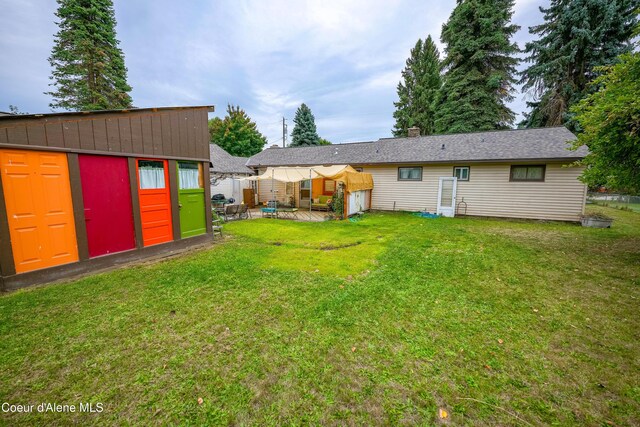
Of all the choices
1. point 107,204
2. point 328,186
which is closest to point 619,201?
point 328,186

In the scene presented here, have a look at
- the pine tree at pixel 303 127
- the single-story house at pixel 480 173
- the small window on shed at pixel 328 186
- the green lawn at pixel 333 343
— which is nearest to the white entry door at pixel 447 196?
the single-story house at pixel 480 173

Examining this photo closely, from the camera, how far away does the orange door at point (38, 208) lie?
421cm

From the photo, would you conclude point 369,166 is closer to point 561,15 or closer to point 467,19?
point 467,19

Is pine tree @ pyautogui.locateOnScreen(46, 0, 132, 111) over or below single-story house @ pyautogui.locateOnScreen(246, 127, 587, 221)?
over

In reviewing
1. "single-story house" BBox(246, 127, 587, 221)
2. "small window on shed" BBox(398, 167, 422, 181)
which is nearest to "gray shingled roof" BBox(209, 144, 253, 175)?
"single-story house" BBox(246, 127, 587, 221)

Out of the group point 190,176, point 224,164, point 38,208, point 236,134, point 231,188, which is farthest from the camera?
point 236,134

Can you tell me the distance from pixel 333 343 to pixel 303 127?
34.2 metres

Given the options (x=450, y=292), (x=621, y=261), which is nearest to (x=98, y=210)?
(x=450, y=292)

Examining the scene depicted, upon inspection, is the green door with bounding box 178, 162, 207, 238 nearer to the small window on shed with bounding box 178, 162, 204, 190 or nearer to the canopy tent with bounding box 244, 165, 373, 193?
the small window on shed with bounding box 178, 162, 204, 190

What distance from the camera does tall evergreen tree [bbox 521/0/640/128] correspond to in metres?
16.3

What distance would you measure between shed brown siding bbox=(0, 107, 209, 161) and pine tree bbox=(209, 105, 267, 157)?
2783 cm

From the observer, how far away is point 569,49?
1794 cm

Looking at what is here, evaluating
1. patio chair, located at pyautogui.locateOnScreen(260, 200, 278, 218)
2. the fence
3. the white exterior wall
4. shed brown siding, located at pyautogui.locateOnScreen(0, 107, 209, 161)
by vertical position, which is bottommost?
patio chair, located at pyautogui.locateOnScreen(260, 200, 278, 218)

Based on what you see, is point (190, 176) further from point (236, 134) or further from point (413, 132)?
point (236, 134)
